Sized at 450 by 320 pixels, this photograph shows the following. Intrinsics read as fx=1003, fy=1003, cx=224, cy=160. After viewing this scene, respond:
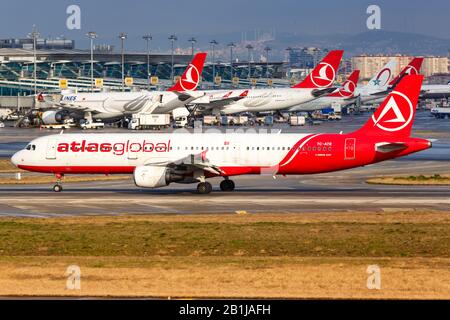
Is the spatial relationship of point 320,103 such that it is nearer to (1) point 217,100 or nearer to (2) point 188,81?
(1) point 217,100

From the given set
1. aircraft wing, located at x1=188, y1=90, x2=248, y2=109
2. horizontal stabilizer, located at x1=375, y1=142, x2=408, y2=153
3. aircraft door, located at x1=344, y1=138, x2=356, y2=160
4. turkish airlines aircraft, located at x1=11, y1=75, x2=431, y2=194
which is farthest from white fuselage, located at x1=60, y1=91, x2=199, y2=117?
horizontal stabilizer, located at x1=375, y1=142, x2=408, y2=153

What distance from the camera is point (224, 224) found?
4388 cm

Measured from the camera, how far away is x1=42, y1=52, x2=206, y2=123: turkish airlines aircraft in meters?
144

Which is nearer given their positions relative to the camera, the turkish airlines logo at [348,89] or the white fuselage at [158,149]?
the white fuselage at [158,149]

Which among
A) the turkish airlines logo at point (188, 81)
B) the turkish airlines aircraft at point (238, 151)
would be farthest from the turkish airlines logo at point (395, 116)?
the turkish airlines logo at point (188, 81)

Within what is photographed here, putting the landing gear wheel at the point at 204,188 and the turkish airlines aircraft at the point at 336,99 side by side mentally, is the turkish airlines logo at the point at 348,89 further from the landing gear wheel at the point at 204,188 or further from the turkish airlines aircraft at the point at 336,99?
the landing gear wheel at the point at 204,188

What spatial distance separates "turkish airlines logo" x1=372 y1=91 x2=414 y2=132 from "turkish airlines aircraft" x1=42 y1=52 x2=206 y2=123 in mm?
88232

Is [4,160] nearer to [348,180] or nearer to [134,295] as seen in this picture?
[348,180]

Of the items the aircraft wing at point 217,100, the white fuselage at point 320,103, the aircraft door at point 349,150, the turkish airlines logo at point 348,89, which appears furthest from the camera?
the white fuselage at point 320,103

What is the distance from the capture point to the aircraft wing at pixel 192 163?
58469mm

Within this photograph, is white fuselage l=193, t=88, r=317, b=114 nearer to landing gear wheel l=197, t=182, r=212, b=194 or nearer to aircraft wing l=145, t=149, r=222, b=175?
aircraft wing l=145, t=149, r=222, b=175

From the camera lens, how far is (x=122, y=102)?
475ft

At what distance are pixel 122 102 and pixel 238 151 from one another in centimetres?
8760

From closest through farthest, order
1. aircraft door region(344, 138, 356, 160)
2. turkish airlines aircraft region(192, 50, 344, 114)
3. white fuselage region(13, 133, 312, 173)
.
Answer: aircraft door region(344, 138, 356, 160) → white fuselage region(13, 133, 312, 173) → turkish airlines aircraft region(192, 50, 344, 114)
